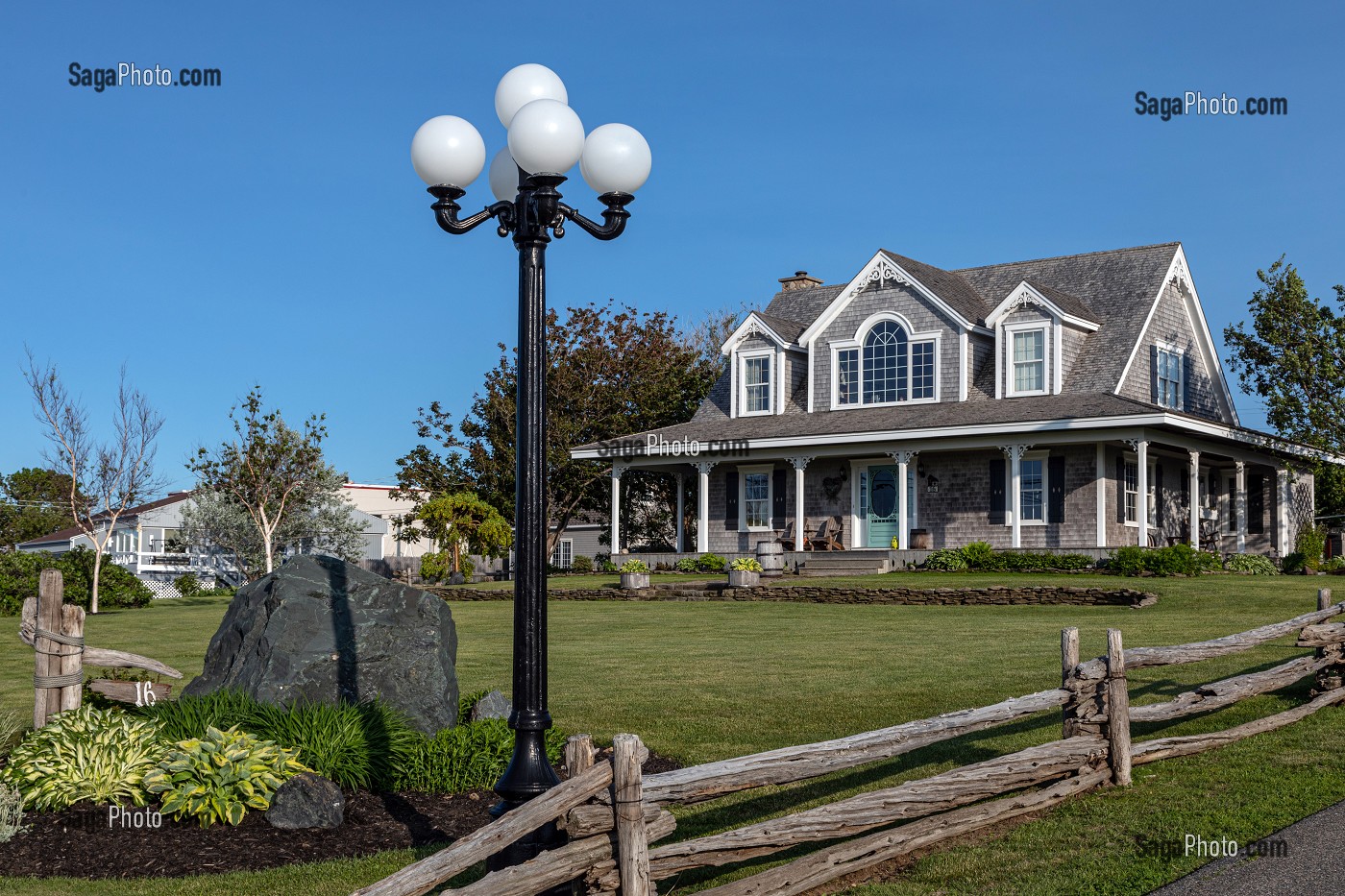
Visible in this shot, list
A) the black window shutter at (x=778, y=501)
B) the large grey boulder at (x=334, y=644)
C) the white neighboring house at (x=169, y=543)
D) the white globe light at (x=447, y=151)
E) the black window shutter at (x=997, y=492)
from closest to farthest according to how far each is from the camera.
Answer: the white globe light at (x=447, y=151) → the large grey boulder at (x=334, y=644) → the black window shutter at (x=997, y=492) → the black window shutter at (x=778, y=501) → the white neighboring house at (x=169, y=543)

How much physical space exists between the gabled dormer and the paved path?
22884mm

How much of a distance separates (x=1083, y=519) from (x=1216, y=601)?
780 cm

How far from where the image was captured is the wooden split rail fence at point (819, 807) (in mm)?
5141

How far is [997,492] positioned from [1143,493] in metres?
3.37

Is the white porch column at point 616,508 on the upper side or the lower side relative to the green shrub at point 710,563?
upper

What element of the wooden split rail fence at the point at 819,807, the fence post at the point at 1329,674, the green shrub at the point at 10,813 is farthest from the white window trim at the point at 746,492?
the green shrub at the point at 10,813

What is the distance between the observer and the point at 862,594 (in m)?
23.1

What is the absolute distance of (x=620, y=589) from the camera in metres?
26.1

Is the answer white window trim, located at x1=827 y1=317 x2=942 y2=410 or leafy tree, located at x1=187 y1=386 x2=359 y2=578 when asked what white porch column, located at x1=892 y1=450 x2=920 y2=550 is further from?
leafy tree, located at x1=187 y1=386 x2=359 y2=578

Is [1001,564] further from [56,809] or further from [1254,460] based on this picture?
[56,809]

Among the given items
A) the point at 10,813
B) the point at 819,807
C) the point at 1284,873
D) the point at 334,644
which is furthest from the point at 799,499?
the point at 1284,873

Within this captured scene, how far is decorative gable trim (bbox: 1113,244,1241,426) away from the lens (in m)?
28.7

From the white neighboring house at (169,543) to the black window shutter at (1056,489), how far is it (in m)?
19.3

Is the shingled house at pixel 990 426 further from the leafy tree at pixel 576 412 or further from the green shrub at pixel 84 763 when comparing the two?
the green shrub at pixel 84 763
